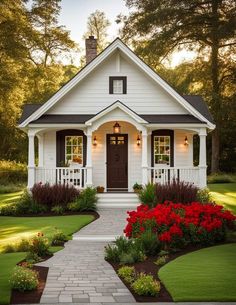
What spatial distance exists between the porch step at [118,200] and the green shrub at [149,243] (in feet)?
29.8

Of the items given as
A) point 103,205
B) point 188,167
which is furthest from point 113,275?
point 188,167

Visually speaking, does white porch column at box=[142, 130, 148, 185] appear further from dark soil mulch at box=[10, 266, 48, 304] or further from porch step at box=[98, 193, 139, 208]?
dark soil mulch at box=[10, 266, 48, 304]

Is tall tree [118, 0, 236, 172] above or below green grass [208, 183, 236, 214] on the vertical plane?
above

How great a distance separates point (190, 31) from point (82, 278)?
28871mm

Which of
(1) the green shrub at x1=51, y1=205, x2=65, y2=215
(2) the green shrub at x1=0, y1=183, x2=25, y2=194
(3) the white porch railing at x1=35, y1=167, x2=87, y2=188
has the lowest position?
(1) the green shrub at x1=51, y1=205, x2=65, y2=215

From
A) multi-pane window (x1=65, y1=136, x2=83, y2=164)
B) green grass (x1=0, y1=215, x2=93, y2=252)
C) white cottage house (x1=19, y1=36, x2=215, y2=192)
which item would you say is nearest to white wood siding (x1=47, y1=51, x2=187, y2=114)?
white cottage house (x1=19, y1=36, x2=215, y2=192)

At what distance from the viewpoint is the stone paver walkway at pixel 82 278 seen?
7633mm

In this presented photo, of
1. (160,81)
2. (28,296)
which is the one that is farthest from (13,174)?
(28,296)

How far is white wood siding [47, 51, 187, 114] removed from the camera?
874 inches

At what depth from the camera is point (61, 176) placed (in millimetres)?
20766

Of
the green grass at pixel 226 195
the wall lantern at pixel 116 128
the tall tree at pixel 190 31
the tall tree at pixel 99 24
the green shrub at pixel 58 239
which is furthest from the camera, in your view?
the tall tree at pixel 99 24

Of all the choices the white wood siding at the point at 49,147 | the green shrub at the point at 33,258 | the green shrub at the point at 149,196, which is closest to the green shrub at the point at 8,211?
the white wood siding at the point at 49,147

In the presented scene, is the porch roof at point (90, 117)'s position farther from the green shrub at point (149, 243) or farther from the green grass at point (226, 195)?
the green shrub at point (149, 243)

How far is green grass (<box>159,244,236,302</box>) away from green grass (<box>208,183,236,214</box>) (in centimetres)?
919
